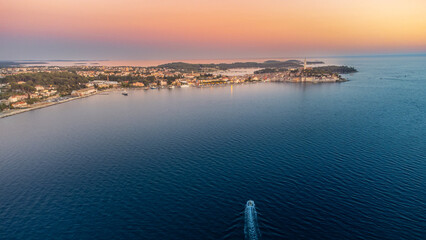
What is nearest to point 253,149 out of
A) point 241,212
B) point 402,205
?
point 241,212

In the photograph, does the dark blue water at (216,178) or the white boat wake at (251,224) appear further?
the dark blue water at (216,178)

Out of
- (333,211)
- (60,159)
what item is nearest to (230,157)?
(333,211)

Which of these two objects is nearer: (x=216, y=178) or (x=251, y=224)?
(x=251, y=224)

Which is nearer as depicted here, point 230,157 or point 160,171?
point 160,171

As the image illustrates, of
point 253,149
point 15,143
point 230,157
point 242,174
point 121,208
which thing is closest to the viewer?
point 121,208

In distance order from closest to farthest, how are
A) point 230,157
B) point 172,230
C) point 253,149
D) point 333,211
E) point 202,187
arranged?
1. point 172,230
2. point 333,211
3. point 202,187
4. point 230,157
5. point 253,149

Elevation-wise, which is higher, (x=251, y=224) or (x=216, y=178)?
(x=216, y=178)

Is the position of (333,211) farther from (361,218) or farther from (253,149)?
(253,149)

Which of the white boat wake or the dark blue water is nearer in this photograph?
the white boat wake
